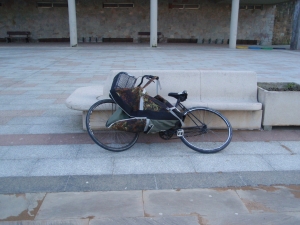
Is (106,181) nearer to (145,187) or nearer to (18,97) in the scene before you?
(145,187)

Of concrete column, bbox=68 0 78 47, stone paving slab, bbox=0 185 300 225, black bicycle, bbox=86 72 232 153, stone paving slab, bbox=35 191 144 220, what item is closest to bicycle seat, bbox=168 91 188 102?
black bicycle, bbox=86 72 232 153

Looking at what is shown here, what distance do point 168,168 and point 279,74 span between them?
25.0 feet

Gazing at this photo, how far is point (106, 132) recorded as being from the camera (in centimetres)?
457

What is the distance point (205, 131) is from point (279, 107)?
132cm

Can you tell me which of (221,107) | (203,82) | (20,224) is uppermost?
(203,82)

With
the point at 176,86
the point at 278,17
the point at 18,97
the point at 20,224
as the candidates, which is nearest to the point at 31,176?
the point at 20,224

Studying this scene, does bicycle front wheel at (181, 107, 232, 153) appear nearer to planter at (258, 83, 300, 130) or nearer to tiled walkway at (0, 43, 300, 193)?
tiled walkway at (0, 43, 300, 193)

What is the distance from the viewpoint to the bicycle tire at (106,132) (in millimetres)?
3974

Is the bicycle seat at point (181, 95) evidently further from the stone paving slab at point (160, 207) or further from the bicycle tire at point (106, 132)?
the stone paving slab at point (160, 207)

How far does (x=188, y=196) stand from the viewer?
9.75ft

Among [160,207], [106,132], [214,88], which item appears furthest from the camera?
[214,88]

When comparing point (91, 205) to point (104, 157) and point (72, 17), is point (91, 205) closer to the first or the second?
point (104, 157)

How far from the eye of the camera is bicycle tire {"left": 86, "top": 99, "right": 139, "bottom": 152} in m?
3.97


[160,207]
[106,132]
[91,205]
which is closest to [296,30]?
[106,132]
